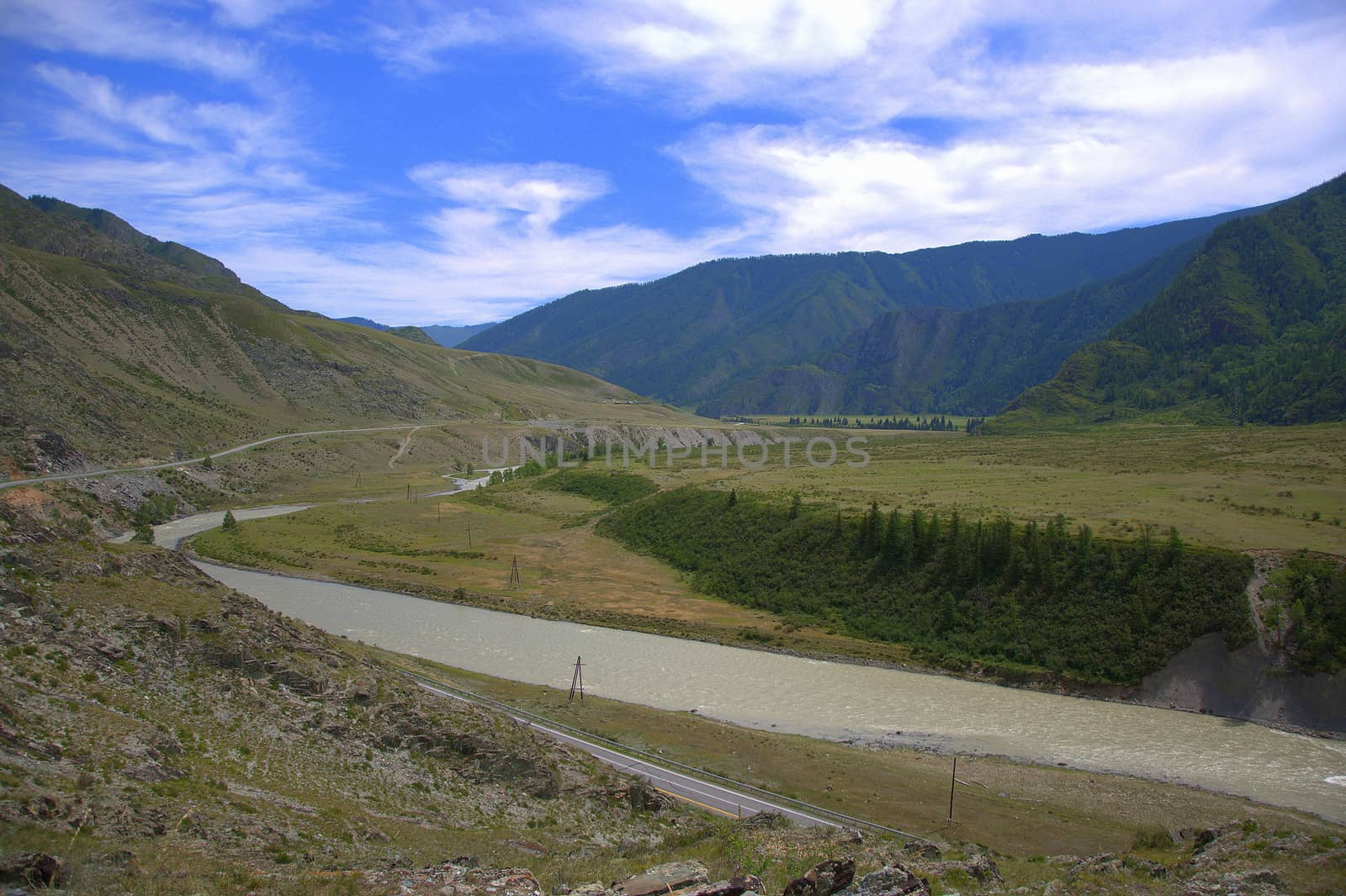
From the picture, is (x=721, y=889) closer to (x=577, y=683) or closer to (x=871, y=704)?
(x=871, y=704)

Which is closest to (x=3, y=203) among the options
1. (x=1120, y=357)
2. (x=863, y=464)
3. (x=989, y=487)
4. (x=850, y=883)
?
(x=863, y=464)

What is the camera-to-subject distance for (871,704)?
39.5m

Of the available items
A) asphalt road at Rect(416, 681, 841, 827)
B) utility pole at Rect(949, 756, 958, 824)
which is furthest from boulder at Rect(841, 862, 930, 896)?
utility pole at Rect(949, 756, 958, 824)

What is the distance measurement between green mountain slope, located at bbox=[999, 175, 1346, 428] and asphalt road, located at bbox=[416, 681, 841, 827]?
14659 centimetres

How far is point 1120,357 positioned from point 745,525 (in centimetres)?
15854

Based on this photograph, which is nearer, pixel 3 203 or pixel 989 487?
pixel 989 487

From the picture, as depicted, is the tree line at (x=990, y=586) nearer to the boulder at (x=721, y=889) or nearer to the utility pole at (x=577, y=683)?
the utility pole at (x=577, y=683)

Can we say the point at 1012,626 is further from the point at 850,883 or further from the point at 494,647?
the point at 850,883

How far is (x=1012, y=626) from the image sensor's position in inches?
1811

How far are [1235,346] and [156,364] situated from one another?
211248 millimetres

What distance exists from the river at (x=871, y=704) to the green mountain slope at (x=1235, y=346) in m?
128

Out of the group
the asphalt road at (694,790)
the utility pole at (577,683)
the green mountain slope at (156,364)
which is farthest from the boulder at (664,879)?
the green mountain slope at (156,364)

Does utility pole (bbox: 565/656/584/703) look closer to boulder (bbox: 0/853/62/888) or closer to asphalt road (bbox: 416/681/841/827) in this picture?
asphalt road (bbox: 416/681/841/827)

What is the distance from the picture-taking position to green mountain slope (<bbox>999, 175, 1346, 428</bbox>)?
146125mm
